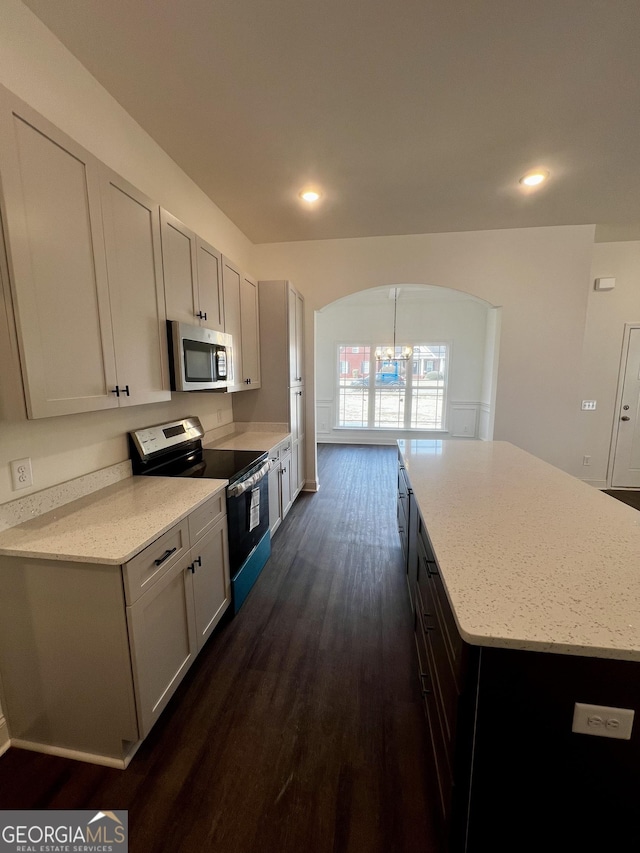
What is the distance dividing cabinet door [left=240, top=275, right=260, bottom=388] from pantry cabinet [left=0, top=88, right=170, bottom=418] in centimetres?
131

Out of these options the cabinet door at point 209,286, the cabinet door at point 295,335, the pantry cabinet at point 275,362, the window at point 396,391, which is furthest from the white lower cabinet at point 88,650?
the window at point 396,391

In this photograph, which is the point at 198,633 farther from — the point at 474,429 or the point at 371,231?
the point at 474,429

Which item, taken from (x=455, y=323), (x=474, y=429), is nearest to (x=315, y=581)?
(x=474, y=429)

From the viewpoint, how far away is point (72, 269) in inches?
54.2

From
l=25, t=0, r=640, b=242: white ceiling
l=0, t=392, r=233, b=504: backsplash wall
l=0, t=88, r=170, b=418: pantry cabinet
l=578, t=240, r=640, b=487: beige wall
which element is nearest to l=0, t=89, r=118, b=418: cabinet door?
l=0, t=88, r=170, b=418: pantry cabinet

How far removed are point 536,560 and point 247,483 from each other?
5.29ft

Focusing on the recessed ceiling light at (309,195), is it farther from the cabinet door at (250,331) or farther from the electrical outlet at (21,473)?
the electrical outlet at (21,473)

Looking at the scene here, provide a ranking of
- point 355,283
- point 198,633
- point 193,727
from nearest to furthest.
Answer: point 193,727
point 198,633
point 355,283

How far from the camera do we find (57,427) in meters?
1.63

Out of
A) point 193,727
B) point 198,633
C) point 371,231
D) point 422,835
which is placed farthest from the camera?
point 371,231

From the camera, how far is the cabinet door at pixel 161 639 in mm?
1311

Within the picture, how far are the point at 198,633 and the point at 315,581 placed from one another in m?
1.00

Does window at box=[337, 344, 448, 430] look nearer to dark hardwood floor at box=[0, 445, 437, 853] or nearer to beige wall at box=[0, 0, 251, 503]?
beige wall at box=[0, 0, 251, 503]

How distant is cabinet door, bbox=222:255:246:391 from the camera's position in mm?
2785
